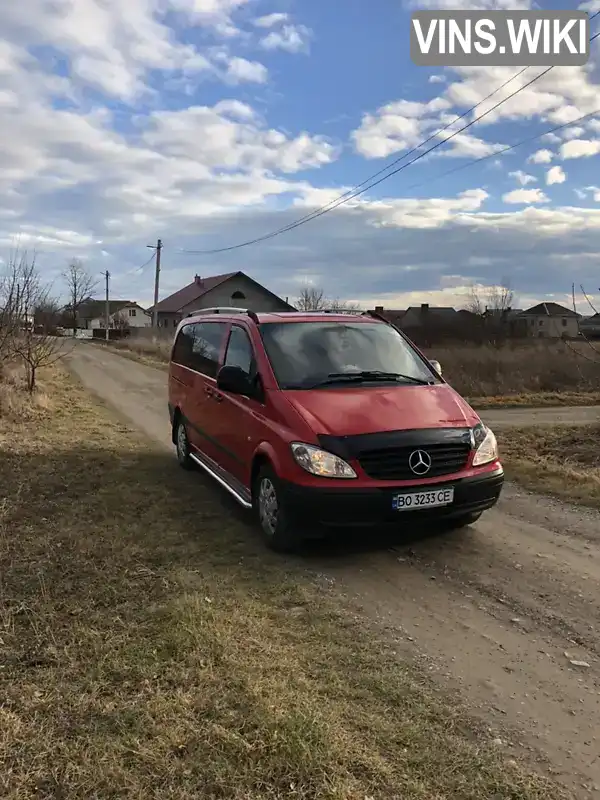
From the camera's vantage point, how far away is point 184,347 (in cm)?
859

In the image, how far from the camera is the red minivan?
4617mm

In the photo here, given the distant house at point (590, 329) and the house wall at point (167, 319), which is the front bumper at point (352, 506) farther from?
the house wall at point (167, 319)

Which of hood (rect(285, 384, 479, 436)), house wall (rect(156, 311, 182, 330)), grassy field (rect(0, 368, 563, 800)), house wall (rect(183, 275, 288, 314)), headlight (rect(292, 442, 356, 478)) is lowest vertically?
grassy field (rect(0, 368, 563, 800))

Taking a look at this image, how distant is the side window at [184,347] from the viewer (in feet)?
27.0

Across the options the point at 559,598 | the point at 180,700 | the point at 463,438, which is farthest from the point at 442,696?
the point at 463,438

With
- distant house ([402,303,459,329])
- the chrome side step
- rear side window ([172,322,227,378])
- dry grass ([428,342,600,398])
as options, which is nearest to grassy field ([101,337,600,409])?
dry grass ([428,342,600,398])

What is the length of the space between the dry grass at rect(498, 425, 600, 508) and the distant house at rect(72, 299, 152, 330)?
102 meters

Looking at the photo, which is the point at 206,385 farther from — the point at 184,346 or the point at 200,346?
the point at 184,346

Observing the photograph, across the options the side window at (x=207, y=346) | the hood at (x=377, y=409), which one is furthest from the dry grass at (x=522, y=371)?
the hood at (x=377, y=409)

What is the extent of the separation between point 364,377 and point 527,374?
69.4ft

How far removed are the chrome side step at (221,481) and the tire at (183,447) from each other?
0.17 metres

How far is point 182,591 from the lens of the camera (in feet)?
13.5

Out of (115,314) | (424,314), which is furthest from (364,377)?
(115,314)

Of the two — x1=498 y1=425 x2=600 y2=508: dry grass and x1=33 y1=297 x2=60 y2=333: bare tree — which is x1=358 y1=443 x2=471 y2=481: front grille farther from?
x1=33 y1=297 x2=60 y2=333: bare tree
